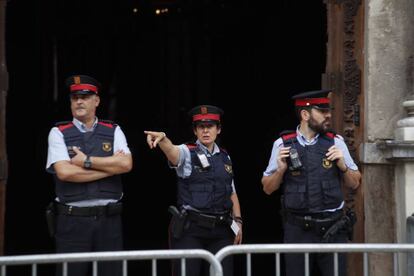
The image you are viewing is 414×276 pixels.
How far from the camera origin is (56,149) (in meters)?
5.57

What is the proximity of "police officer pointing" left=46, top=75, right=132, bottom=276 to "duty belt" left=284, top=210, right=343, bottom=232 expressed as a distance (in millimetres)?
1359

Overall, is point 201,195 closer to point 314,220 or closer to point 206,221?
point 206,221

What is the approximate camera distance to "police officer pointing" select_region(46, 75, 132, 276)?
217 inches

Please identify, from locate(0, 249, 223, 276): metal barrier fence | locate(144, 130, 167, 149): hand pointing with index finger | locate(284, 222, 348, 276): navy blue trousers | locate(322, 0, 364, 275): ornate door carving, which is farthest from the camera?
locate(322, 0, 364, 275): ornate door carving

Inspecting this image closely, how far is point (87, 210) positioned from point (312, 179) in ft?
5.72

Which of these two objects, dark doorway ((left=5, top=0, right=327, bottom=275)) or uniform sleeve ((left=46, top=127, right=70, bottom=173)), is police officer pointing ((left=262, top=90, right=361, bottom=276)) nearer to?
uniform sleeve ((left=46, top=127, right=70, bottom=173))

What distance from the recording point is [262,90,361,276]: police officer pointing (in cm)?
572

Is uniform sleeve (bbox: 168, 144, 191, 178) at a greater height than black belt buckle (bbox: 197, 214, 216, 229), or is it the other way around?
uniform sleeve (bbox: 168, 144, 191, 178)

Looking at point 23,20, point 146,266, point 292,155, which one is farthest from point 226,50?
point 292,155

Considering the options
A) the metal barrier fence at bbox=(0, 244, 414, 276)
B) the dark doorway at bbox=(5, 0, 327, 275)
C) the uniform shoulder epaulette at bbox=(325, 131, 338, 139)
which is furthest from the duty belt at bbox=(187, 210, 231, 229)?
the dark doorway at bbox=(5, 0, 327, 275)

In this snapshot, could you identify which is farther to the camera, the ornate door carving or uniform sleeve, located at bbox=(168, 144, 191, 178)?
the ornate door carving

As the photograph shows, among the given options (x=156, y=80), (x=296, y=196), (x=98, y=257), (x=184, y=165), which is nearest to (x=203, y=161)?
(x=184, y=165)

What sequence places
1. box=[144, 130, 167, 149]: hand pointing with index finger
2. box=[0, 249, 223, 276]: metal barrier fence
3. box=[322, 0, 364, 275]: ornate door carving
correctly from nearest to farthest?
box=[0, 249, 223, 276]: metal barrier fence
box=[144, 130, 167, 149]: hand pointing with index finger
box=[322, 0, 364, 275]: ornate door carving

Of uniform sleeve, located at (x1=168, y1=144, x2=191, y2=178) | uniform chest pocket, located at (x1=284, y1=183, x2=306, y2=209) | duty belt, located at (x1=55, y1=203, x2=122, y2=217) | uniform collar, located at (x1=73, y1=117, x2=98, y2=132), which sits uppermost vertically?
uniform collar, located at (x1=73, y1=117, x2=98, y2=132)
